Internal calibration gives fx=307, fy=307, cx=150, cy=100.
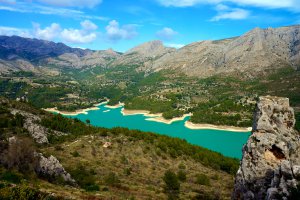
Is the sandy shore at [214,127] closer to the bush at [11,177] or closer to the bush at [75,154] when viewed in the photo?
the bush at [75,154]

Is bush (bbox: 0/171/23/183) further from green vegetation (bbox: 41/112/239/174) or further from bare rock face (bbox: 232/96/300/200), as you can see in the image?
green vegetation (bbox: 41/112/239/174)

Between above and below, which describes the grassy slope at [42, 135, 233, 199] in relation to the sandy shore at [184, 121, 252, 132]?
above

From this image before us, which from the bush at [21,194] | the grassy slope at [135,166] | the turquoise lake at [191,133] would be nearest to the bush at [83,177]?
the grassy slope at [135,166]

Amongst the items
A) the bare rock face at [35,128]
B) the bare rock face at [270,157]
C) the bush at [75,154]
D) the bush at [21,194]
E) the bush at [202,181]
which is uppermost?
the bare rock face at [270,157]

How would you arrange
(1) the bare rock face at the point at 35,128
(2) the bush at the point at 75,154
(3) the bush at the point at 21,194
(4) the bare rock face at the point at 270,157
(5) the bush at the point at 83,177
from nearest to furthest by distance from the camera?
1. (3) the bush at the point at 21,194
2. (4) the bare rock face at the point at 270,157
3. (5) the bush at the point at 83,177
4. (2) the bush at the point at 75,154
5. (1) the bare rock face at the point at 35,128

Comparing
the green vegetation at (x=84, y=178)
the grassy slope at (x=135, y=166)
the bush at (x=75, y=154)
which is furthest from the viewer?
the bush at (x=75, y=154)

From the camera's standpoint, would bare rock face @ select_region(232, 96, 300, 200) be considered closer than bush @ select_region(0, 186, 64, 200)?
No

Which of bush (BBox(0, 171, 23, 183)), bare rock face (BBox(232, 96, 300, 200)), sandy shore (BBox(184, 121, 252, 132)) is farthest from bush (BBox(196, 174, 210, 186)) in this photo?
sandy shore (BBox(184, 121, 252, 132))
